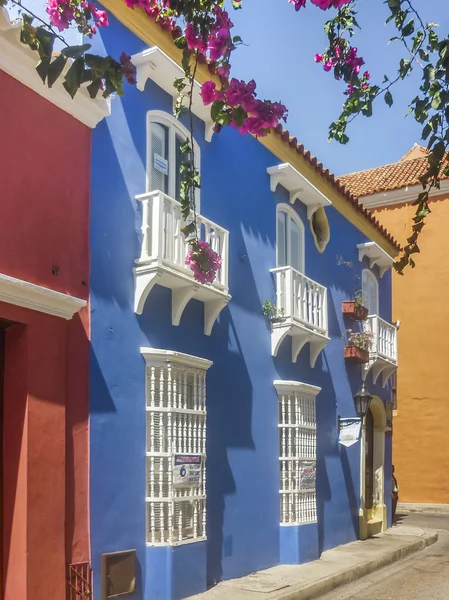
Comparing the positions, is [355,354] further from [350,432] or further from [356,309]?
[350,432]

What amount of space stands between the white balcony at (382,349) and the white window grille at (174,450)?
689 centimetres

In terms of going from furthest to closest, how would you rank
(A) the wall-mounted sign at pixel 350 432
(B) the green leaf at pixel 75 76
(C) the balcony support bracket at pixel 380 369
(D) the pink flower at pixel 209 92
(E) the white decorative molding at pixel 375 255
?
(E) the white decorative molding at pixel 375 255, (C) the balcony support bracket at pixel 380 369, (A) the wall-mounted sign at pixel 350 432, (D) the pink flower at pixel 209 92, (B) the green leaf at pixel 75 76

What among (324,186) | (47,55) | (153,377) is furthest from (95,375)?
(324,186)

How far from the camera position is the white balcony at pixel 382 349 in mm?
15461

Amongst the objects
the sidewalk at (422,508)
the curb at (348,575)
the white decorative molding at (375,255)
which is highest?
the white decorative molding at (375,255)

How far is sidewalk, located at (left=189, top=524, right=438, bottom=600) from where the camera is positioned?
360 inches

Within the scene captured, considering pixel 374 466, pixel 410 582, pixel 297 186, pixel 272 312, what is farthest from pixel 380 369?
pixel 410 582

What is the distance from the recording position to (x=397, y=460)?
2142 centimetres

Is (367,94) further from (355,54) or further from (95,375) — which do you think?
(95,375)

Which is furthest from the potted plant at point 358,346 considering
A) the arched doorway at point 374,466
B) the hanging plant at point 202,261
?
the hanging plant at point 202,261

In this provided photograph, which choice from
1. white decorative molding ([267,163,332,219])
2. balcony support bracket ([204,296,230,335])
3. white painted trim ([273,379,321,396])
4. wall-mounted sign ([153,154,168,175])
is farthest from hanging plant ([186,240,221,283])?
white decorative molding ([267,163,332,219])

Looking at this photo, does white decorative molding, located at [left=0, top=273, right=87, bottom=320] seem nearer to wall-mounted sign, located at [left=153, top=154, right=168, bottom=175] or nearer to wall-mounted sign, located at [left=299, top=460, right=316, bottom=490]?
wall-mounted sign, located at [left=153, top=154, right=168, bottom=175]

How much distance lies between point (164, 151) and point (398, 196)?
43.9 feet

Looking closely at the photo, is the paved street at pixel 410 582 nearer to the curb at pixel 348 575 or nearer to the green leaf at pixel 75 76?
the curb at pixel 348 575
